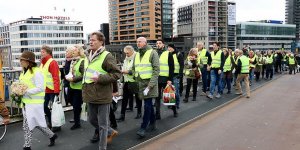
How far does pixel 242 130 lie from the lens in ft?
24.6

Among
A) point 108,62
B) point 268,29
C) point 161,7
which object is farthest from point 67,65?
point 268,29

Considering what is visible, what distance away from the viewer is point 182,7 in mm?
177875

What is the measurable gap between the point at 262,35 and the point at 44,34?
110m

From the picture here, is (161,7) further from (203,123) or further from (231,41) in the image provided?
(203,123)

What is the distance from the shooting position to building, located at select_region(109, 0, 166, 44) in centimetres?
12988

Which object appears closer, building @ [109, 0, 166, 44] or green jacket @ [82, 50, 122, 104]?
green jacket @ [82, 50, 122, 104]

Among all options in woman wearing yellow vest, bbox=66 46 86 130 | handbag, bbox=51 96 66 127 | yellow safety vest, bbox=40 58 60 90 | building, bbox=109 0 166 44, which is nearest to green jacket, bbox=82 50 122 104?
woman wearing yellow vest, bbox=66 46 86 130

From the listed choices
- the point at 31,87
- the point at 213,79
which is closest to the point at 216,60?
the point at 213,79

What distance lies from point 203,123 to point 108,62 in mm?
3934

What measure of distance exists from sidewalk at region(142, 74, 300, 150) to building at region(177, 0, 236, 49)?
151 meters

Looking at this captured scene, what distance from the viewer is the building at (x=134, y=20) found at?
129875 mm

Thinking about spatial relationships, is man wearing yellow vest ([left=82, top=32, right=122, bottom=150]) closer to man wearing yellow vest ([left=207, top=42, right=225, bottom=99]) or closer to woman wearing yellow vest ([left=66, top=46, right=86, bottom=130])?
woman wearing yellow vest ([left=66, top=46, right=86, bottom=130])

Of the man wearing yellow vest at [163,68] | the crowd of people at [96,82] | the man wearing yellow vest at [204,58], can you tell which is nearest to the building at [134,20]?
the man wearing yellow vest at [204,58]

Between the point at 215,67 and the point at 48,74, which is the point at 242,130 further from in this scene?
the point at 215,67
